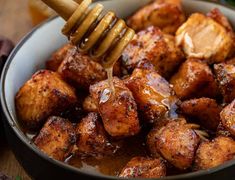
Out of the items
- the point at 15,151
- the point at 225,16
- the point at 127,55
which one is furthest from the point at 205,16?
the point at 15,151

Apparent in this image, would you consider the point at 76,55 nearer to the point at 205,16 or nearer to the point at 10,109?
the point at 10,109

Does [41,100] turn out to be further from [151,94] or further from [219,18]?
[219,18]

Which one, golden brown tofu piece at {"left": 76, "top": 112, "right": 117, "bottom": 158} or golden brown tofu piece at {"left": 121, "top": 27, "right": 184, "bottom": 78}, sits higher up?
golden brown tofu piece at {"left": 121, "top": 27, "right": 184, "bottom": 78}

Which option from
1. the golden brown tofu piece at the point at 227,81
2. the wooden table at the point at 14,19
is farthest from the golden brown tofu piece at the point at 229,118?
the wooden table at the point at 14,19

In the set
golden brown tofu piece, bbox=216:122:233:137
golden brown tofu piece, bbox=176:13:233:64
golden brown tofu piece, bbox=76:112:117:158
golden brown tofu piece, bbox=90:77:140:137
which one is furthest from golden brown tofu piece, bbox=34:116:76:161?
golden brown tofu piece, bbox=176:13:233:64

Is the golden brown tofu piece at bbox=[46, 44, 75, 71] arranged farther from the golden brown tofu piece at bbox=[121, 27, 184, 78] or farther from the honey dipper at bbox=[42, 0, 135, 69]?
the honey dipper at bbox=[42, 0, 135, 69]

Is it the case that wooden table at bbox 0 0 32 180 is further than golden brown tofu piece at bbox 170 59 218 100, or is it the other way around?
wooden table at bbox 0 0 32 180
